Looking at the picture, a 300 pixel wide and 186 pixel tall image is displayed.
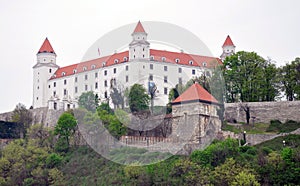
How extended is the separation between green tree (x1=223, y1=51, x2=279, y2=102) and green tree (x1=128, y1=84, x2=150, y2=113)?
6262 millimetres

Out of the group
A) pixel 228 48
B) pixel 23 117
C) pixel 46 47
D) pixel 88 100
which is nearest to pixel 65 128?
pixel 23 117

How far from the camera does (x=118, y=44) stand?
48.0 m

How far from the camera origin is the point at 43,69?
65.7 m

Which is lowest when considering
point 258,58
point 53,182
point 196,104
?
point 53,182

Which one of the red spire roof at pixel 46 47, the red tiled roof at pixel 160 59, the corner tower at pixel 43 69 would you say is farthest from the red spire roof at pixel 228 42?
the red spire roof at pixel 46 47

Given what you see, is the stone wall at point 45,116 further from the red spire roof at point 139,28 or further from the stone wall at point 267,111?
the stone wall at point 267,111

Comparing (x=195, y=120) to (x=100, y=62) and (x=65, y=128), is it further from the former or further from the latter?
(x=100, y=62)

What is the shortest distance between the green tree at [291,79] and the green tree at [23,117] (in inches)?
792

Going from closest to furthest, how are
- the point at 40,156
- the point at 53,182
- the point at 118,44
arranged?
the point at 53,182
the point at 40,156
the point at 118,44

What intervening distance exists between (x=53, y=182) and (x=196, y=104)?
1019 cm

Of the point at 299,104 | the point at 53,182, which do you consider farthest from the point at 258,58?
the point at 53,182

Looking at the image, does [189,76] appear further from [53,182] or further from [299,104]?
[53,182]

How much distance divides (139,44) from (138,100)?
10562 mm

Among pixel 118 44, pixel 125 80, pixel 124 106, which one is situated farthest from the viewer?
pixel 125 80
